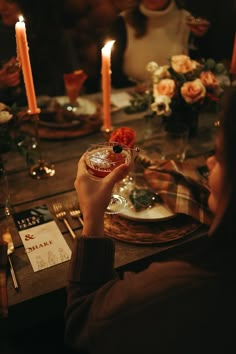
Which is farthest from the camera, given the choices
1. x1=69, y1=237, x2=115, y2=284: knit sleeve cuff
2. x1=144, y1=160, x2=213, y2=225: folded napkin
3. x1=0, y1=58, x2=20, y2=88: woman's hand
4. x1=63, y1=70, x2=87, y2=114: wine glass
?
x1=63, y1=70, x2=87, y2=114: wine glass

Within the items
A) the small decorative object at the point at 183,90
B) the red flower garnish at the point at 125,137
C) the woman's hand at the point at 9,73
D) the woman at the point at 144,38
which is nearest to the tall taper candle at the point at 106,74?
the red flower garnish at the point at 125,137

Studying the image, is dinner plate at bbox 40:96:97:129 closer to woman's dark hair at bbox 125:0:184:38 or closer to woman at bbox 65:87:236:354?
woman at bbox 65:87:236:354

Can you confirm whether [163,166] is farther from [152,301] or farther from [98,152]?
[152,301]

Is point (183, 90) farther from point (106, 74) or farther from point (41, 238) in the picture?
point (41, 238)

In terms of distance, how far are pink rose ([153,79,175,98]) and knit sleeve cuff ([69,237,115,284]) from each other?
79 centimetres

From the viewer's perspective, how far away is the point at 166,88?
1.43 meters

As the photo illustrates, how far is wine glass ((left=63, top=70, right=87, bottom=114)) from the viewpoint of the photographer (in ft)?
5.34

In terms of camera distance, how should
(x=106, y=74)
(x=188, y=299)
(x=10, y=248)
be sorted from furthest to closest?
(x=106, y=74) < (x=10, y=248) < (x=188, y=299)

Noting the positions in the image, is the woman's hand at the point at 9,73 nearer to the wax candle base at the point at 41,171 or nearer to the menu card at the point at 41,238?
the wax candle base at the point at 41,171

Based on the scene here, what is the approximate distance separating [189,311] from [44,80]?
1989mm

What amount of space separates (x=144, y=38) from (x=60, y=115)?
1.36 meters

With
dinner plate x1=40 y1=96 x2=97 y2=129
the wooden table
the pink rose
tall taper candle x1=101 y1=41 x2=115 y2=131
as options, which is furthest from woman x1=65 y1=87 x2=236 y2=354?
dinner plate x1=40 y1=96 x2=97 y2=129

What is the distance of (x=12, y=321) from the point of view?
946 millimetres

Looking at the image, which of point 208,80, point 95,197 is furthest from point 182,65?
point 95,197
